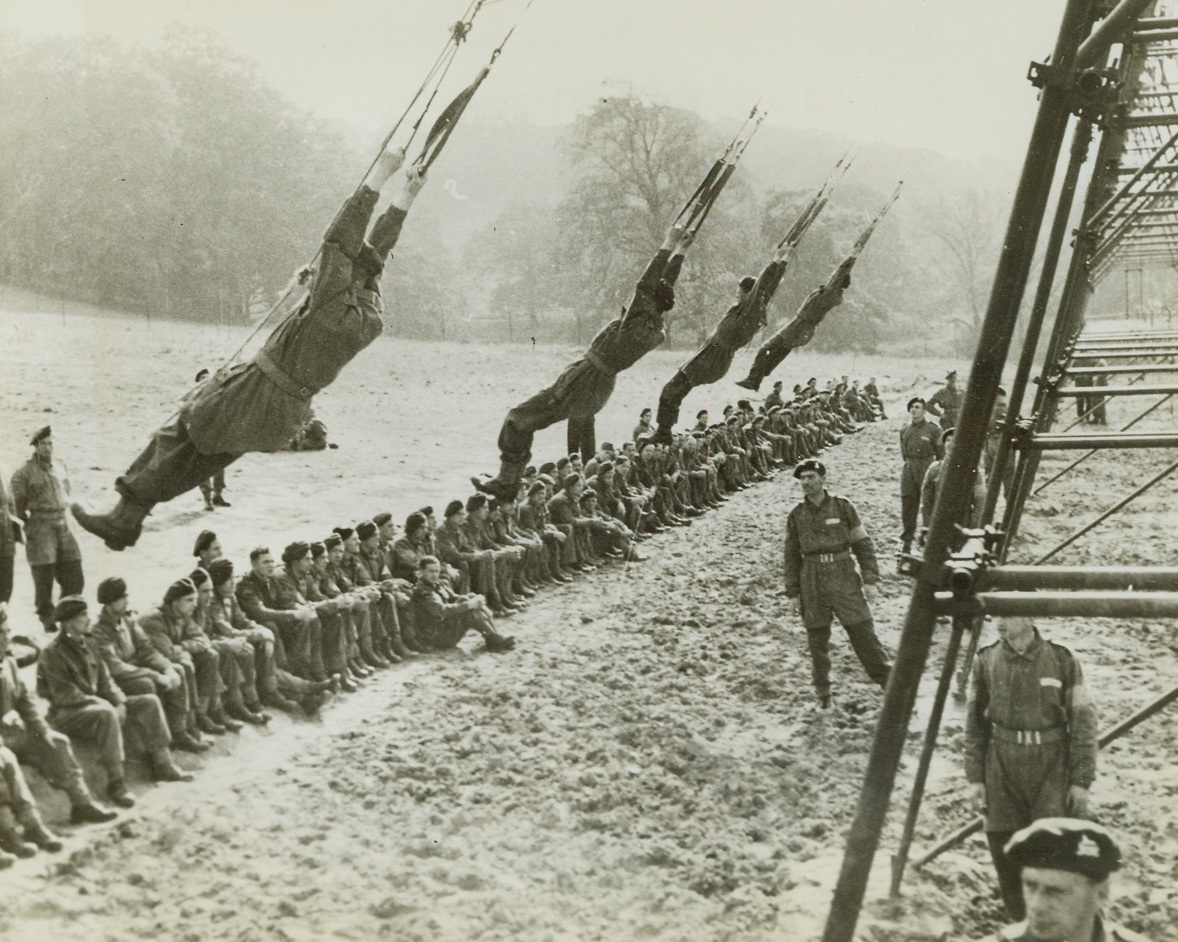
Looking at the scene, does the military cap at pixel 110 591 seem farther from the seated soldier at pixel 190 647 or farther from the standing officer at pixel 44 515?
the standing officer at pixel 44 515

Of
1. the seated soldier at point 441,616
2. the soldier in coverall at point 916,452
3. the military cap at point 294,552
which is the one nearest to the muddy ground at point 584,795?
the seated soldier at point 441,616

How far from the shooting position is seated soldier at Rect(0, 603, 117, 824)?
17.3 feet

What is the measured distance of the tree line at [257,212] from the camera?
1698 centimetres

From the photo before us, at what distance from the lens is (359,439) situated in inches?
707

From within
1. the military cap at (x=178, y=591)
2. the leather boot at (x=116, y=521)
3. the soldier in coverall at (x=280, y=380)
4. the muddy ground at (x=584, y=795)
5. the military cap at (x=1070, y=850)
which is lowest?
the muddy ground at (x=584, y=795)

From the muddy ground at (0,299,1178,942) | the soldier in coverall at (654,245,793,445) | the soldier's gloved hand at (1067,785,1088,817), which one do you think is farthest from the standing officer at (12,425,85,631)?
the soldier's gloved hand at (1067,785,1088,817)

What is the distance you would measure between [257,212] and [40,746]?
20416 mm

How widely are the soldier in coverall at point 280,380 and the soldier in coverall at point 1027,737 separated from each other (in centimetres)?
344

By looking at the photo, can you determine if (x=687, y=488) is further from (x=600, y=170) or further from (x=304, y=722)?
(x=600, y=170)

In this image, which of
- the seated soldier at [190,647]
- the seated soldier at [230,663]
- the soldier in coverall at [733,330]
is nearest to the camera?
the seated soldier at [190,647]

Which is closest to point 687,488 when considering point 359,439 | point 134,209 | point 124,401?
point 359,439

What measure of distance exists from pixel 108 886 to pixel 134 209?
19.7 metres

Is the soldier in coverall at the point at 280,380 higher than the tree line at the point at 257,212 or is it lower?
lower

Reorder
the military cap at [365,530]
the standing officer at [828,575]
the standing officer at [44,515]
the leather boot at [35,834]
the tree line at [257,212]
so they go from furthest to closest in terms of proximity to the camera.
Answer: the tree line at [257,212], the military cap at [365,530], the standing officer at [44,515], the standing officer at [828,575], the leather boot at [35,834]
